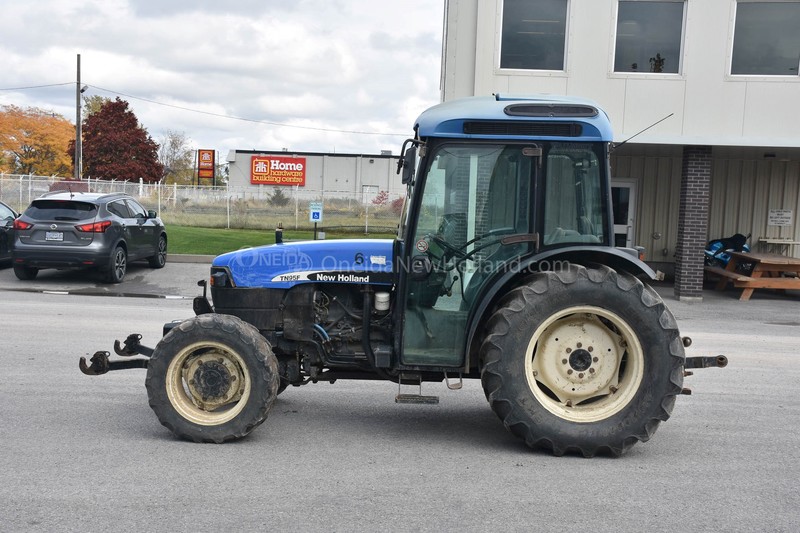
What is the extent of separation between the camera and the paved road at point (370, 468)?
388cm

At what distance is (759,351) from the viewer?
9344mm

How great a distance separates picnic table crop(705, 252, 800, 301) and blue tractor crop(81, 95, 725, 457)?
1091 centimetres

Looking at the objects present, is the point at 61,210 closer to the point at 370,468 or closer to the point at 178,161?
the point at 370,468

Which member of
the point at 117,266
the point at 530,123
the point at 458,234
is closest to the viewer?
the point at 530,123

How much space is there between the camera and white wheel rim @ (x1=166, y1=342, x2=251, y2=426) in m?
4.93

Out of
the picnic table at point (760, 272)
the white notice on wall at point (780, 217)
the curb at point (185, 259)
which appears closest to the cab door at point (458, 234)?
the picnic table at point (760, 272)

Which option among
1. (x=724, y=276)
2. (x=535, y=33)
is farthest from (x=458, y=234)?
(x=724, y=276)

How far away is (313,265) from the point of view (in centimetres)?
529

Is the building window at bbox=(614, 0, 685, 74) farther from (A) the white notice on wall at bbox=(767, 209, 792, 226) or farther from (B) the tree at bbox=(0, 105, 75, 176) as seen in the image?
(B) the tree at bbox=(0, 105, 75, 176)

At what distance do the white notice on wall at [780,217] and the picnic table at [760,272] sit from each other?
1.94 metres

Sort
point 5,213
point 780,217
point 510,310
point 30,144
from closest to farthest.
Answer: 1. point 510,310
2. point 5,213
3. point 780,217
4. point 30,144

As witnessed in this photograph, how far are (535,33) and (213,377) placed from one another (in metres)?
11.9

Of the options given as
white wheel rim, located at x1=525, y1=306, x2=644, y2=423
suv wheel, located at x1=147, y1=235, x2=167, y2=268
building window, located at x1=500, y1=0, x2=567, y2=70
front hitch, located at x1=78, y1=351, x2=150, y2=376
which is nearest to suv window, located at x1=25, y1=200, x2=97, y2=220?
suv wheel, located at x1=147, y1=235, x2=167, y2=268

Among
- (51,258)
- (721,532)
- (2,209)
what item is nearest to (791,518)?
(721,532)
